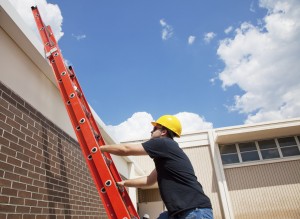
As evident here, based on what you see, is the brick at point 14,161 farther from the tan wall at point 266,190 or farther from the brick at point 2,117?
the tan wall at point 266,190

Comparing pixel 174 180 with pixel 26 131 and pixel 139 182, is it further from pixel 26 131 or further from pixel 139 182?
pixel 26 131

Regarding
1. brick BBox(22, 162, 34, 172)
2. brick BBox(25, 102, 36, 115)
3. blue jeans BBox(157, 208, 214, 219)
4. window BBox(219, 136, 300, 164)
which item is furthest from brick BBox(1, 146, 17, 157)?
window BBox(219, 136, 300, 164)

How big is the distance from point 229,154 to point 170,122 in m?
14.7

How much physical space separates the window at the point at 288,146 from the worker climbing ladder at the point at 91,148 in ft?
51.1

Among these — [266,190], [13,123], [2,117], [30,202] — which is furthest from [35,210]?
[266,190]

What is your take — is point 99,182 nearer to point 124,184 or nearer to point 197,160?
point 124,184

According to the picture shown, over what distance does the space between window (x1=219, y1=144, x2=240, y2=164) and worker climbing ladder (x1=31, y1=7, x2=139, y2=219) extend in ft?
46.7

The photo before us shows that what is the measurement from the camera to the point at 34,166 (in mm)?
3328

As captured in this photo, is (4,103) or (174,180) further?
(4,103)

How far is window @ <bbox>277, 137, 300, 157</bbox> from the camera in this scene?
16266 millimetres

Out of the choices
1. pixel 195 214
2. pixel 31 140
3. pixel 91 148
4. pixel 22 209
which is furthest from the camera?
pixel 31 140

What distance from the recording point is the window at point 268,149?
53.6ft

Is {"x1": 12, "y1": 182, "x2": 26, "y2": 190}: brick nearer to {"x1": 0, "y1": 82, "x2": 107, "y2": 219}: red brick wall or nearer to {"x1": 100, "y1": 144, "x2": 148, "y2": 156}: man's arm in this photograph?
{"x1": 0, "y1": 82, "x2": 107, "y2": 219}: red brick wall

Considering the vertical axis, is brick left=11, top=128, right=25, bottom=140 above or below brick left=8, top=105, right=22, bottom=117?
below
